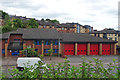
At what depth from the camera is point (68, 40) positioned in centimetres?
4178

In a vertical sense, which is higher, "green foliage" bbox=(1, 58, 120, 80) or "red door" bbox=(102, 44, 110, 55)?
"green foliage" bbox=(1, 58, 120, 80)

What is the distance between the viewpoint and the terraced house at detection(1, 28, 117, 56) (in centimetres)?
3853

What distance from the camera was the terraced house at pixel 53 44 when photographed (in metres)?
38.5

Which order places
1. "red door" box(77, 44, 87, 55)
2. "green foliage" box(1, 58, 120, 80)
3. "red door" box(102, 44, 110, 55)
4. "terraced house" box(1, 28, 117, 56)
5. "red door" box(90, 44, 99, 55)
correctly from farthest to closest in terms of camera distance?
"red door" box(102, 44, 110, 55)
"red door" box(90, 44, 99, 55)
"red door" box(77, 44, 87, 55)
"terraced house" box(1, 28, 117, 56)
"green foliage" box(1, 58, 120, 80)

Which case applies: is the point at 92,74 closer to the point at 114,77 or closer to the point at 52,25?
the point at 114,77

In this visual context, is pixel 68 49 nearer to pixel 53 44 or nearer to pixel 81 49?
pixel 81 49

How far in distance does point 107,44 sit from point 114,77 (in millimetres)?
40205

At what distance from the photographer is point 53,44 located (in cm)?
4106

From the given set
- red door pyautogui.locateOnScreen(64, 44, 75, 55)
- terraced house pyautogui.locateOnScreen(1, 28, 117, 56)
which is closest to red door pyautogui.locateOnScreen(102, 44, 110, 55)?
terraced house pyautogui.locateOnScreen(1, 28, 117, 56)

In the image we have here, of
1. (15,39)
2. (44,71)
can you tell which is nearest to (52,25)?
(15,39)

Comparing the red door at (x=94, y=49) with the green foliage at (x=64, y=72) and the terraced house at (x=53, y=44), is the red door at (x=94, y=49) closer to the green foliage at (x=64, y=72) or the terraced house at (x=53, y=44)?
the terraced house at (x=53, y=44)

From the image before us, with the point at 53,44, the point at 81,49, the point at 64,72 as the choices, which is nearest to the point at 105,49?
the point at 81,49

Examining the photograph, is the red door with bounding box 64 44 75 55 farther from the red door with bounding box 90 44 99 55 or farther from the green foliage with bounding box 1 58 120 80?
the green foliage with bounding box 1 58 120 80

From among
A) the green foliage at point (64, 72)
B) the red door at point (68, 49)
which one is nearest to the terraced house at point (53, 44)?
the red door at point (68, 49)
